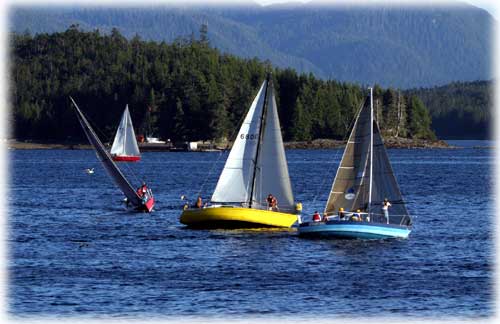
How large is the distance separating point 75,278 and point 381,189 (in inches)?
695

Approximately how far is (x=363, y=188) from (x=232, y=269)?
34.9 ft

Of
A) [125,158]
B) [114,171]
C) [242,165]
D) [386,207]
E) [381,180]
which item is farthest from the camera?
[125,158]

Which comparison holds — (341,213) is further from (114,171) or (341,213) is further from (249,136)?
(114,171)

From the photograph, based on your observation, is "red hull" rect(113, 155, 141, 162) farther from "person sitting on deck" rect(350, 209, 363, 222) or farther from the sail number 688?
"person sitting on deck" rect(350, 209, 363, 222)

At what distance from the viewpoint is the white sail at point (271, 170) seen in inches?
2362

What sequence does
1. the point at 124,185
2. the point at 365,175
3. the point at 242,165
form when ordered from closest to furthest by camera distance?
the point at 365,175 < the point at 242,165 < the point at 124,185

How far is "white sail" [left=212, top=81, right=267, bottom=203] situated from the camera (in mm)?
60031

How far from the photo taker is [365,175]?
55250 mm

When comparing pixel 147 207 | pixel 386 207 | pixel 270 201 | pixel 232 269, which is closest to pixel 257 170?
pixel 270 201

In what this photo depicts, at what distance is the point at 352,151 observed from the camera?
55.5m

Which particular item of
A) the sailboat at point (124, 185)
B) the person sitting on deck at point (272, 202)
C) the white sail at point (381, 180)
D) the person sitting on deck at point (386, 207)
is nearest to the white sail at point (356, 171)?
the white sail at point (381, 180)

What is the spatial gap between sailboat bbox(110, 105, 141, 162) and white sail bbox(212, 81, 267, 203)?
10335 centimetres

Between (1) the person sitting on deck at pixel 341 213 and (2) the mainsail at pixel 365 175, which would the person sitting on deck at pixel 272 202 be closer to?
(2) the mainsail at pixel 365 175

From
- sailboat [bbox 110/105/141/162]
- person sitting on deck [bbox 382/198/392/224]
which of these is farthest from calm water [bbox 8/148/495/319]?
sailboat [bbox 110/105/141/162]
